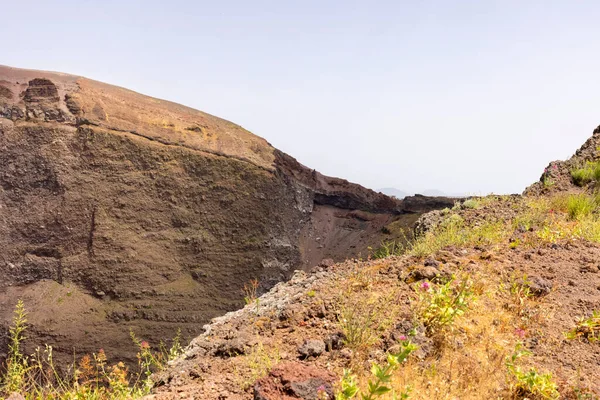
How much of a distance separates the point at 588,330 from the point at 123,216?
21456mm

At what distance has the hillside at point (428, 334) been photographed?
214 cm

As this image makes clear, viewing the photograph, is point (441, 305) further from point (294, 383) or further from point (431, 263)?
point (294, 383)

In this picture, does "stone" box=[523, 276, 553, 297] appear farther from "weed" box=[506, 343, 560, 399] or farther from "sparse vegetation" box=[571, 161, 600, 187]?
"sparse vegetation" box=[571, 161, 600, 187]

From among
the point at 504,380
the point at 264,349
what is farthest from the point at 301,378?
the point at 504,380

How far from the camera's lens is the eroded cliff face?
60.1 ft

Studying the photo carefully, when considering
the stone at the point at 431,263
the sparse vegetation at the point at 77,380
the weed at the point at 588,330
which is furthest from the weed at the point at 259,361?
the weed at the point at 588,330

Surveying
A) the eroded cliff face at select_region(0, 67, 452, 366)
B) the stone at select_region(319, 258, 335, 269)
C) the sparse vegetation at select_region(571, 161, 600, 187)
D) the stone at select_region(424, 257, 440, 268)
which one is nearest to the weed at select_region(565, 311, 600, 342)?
the stone at select_region(424, 257, 440, 268)

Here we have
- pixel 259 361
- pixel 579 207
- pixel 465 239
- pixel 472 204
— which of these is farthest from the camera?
pixel 472 204

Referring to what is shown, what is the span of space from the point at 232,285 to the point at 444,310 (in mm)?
19628

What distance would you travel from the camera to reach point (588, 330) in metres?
2.71

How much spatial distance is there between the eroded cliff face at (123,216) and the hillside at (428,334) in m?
15.5

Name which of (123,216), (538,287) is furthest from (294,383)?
(123,216)

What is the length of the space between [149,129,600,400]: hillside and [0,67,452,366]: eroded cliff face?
51.0ft

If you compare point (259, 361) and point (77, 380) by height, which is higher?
point (259, 361)
